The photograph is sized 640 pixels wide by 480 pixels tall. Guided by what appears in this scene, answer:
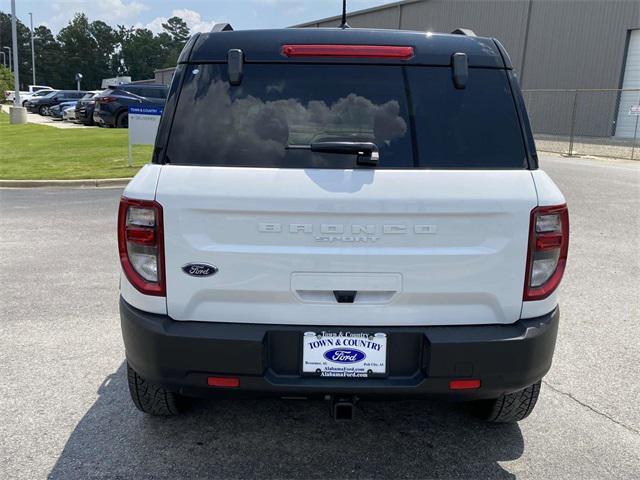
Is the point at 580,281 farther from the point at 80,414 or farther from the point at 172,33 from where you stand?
the point at 172,33

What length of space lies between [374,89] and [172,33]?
150 m

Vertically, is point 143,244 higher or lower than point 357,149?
lower

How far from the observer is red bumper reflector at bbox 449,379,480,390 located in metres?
2.50

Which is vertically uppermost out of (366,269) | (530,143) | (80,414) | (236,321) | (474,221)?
(530,143)

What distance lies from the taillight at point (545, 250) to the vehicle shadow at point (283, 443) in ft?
3.06

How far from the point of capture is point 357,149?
247 centimetres

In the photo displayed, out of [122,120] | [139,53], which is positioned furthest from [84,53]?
[122,120]

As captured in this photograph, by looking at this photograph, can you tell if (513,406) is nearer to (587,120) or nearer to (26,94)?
(587,120)

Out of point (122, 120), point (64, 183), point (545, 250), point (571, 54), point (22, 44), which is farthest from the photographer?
point (22, 44)

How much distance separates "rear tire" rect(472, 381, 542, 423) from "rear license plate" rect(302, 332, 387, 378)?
885 mm

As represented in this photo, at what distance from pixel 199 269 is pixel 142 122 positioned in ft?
36.3

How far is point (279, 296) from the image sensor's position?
2467 mm

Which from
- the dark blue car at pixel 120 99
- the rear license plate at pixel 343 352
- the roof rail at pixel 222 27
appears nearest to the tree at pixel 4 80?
the dark blue car at pixel 120 99

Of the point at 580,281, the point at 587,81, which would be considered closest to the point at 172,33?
the point at 587,81
